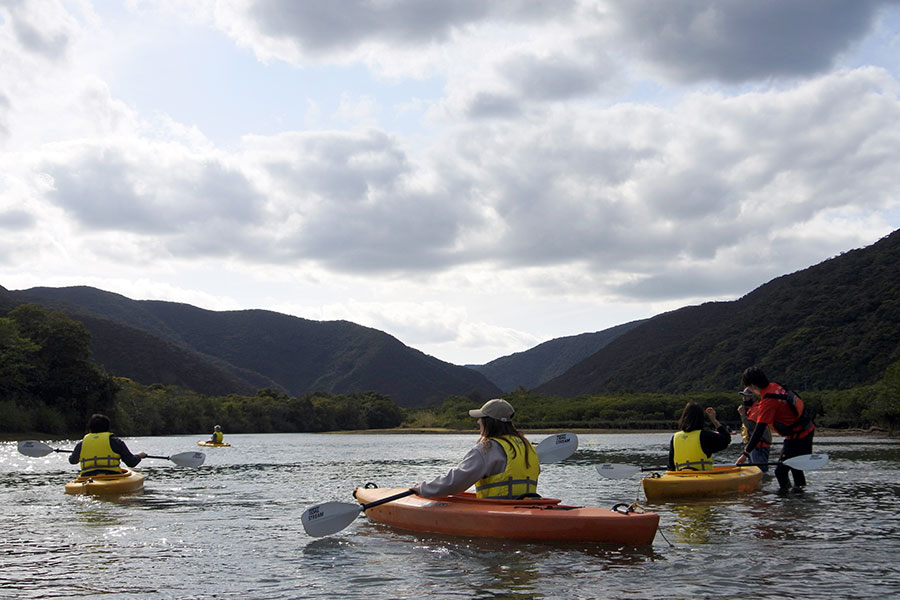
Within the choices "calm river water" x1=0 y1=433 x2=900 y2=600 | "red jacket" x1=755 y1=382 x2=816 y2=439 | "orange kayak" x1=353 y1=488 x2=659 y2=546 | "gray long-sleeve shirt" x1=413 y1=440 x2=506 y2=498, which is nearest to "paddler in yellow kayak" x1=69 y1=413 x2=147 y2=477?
"calm river water" x1=0 y1=433 x2=900 y2=600

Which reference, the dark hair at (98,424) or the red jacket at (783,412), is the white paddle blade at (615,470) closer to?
the red jacket at (783,412)

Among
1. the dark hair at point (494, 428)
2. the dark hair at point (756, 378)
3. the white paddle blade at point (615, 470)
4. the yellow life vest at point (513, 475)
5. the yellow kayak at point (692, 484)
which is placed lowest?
the yellow kayak at point (692, 484)

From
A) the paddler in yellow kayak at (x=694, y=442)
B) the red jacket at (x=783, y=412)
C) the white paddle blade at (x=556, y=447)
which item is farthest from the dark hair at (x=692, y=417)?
the white paddle blade at (x=556, y=447)

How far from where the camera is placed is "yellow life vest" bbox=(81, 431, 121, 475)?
602 inches

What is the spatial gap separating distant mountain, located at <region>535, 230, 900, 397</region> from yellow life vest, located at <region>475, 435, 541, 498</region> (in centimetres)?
7078

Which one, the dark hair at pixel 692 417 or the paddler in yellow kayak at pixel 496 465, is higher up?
the dark hair at pixel 692 417

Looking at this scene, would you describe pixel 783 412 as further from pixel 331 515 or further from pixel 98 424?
pixel 98 424

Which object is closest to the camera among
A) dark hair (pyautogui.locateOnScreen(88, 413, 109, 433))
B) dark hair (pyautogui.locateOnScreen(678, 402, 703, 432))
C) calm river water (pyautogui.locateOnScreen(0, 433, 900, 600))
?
calm river water (pyautogui.locateOnScreen(0, 433, 900, 600))

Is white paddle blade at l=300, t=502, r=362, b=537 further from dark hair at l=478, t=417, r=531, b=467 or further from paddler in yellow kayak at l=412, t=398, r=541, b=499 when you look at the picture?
dark hair at l=478, t=417, r=531, b=467

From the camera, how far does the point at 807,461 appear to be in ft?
42.8

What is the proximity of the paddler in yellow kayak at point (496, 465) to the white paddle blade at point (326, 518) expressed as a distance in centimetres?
110

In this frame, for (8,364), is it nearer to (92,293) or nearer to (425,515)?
(425,515)

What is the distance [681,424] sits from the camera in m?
13.3

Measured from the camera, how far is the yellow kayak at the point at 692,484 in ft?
42.7
